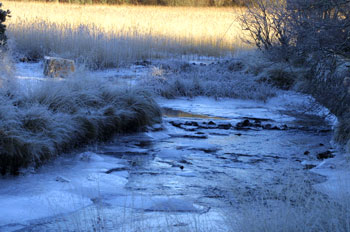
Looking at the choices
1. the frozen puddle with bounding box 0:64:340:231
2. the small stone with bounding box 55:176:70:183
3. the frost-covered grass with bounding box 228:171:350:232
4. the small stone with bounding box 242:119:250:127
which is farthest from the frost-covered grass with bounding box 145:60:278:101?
the frost-covered grass with bounding box 228:171:350:232

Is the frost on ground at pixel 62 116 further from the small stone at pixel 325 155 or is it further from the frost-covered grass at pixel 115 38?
the frost-covered grass at pixel 115 38

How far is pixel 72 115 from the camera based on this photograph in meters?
5.79

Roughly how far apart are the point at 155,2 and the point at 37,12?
18018 mm

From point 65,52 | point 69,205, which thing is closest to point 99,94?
point 69,205

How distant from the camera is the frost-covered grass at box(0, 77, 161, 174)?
4703 mm

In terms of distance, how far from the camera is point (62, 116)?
A: 5543 mm

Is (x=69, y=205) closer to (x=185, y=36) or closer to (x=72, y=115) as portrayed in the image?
(x=72, y=115)

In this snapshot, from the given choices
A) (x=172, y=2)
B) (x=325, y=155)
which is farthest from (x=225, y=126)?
(x=172, y=2)

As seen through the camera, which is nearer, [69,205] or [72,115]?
[69,205]

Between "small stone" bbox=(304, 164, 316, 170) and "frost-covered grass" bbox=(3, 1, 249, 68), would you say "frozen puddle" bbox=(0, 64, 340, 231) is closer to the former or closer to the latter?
"small stone" bbox=(304, 164, 316, 170)

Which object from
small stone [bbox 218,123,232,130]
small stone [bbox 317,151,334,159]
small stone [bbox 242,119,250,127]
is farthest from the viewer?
small stone [bbox 242,119,250,127]

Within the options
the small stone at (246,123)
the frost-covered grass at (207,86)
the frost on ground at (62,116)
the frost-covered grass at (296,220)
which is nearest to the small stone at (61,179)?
the frost on ground at (62,116)

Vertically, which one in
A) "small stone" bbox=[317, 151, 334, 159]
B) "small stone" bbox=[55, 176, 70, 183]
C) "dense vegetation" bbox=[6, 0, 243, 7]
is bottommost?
"small stone" bbox=[55, 176, 70, 183]

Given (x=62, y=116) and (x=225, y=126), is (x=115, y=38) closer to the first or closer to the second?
(x=225, y=126)
